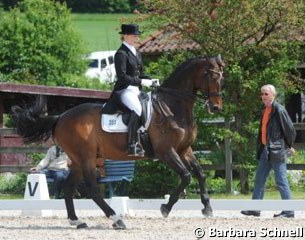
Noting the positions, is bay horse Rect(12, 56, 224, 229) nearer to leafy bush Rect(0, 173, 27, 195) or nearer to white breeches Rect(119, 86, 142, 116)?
white breeches Rect(119, 86, 142, 116)

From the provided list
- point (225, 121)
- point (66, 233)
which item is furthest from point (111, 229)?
point (225, 121)

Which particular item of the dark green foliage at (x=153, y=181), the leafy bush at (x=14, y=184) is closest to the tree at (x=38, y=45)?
the leafy bush at (x=14, y=184)

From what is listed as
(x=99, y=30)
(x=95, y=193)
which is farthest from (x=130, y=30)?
(x=99, y=30)

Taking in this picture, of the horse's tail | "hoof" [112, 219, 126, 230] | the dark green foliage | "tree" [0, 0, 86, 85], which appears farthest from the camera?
"tree" [0, 0, 86, 85]

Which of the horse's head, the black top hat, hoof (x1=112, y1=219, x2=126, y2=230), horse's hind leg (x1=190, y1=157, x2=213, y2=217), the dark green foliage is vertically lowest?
Result: the dark green foliage

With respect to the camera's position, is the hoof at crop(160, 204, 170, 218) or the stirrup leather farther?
the hoof at crop(160, 204, 170, 218)

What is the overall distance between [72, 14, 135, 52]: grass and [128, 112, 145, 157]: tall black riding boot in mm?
47089

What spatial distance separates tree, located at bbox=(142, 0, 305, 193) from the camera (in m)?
19.2

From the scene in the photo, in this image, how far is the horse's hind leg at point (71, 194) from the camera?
13.2 m

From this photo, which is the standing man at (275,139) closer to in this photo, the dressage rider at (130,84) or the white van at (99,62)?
the dressage rider at (130,84)

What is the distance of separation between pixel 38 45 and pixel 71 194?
28512 millimetres

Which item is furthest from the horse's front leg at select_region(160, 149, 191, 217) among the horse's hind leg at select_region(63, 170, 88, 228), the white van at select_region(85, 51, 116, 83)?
the white van at select_region(85, 51, 116, 83)

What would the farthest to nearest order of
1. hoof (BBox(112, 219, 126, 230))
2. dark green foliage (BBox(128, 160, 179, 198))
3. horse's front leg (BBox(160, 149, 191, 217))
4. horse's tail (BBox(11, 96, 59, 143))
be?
1. dark green foliage (BBox(128, 160, 179, 198))
2. horse's tail (BBox(11, 96, 59, 143))
3. horse's front leg (BBox(160, 149, 191, 217))
4. hoof (BBox(112, 219, 126, 230))

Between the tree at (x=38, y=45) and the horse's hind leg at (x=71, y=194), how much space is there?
2605 cm
